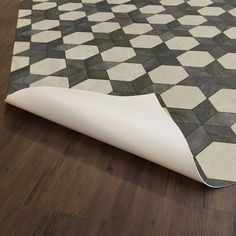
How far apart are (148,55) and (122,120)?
2.62ft

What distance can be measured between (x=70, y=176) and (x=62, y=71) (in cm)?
83

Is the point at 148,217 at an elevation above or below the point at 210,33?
above

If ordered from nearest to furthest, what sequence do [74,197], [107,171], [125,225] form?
[125,225] < [74,197] < [107,171]

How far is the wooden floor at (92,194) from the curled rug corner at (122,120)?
0.19 feet

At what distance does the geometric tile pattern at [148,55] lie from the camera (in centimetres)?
169

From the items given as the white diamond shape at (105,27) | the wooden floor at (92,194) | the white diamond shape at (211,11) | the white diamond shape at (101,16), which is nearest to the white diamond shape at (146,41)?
the white diamond shape at (105,27)

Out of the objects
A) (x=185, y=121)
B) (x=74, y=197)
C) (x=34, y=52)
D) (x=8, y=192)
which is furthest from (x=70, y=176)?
(x=34, y=52)

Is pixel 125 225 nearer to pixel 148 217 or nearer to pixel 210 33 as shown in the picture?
pixel 148 217

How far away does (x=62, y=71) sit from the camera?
207 centimetres

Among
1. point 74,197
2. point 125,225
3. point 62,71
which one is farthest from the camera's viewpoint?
point 62,71

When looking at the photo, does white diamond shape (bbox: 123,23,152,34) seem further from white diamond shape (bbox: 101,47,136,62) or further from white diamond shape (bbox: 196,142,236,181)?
white diamond shape (bbox: 196,142,236,181)

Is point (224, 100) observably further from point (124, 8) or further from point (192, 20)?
point (124, 8)

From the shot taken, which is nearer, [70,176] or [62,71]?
[70,176]

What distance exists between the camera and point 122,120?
1.49m
